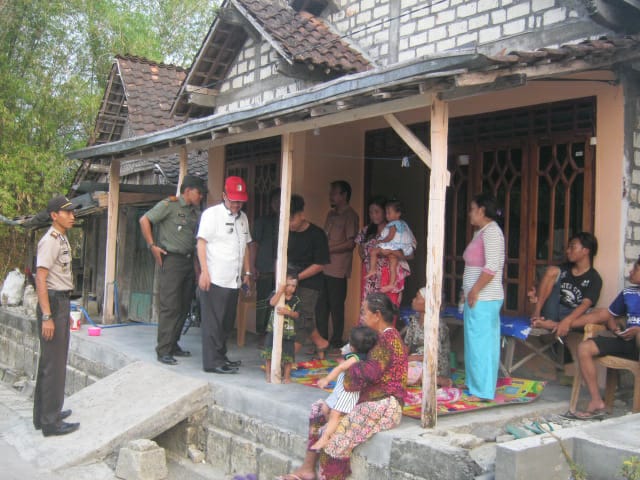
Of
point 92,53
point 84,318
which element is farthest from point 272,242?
point 92,53

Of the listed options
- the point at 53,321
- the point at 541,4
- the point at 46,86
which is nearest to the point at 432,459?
the point at 53,321

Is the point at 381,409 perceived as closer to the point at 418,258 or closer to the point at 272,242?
the point at 272,242

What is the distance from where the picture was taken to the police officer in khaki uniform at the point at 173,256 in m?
7.80

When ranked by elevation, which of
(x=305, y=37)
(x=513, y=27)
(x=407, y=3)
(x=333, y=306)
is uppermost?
(x=407, y=3)

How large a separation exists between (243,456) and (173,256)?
2.59 metres

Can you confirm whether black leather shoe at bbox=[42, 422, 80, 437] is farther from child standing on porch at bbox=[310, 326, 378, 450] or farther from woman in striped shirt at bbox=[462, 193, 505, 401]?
woman in striped shirt at bbox=[462, 193, 505, 401]

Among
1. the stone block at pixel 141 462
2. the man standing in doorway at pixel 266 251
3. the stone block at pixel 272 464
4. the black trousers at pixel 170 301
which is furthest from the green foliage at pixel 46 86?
the stone block at pixel 272 464

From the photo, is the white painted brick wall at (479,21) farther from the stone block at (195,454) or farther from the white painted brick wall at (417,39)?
the stone block at (195,454)

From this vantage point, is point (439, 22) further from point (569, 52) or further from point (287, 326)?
point (287, 326)

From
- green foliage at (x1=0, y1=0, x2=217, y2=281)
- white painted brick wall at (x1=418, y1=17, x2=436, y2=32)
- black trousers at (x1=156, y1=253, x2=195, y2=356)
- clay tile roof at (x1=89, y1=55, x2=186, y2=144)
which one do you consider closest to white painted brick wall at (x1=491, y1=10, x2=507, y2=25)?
white painted brick wall at (x1=418, y1=17, x2=436, y2=32)

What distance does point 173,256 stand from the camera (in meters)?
7.83

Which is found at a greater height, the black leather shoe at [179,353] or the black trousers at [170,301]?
the black trousers at [170,301]

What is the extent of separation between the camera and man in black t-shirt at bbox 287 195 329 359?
24.1ft

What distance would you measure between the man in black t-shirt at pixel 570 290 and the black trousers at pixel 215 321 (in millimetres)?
2948
